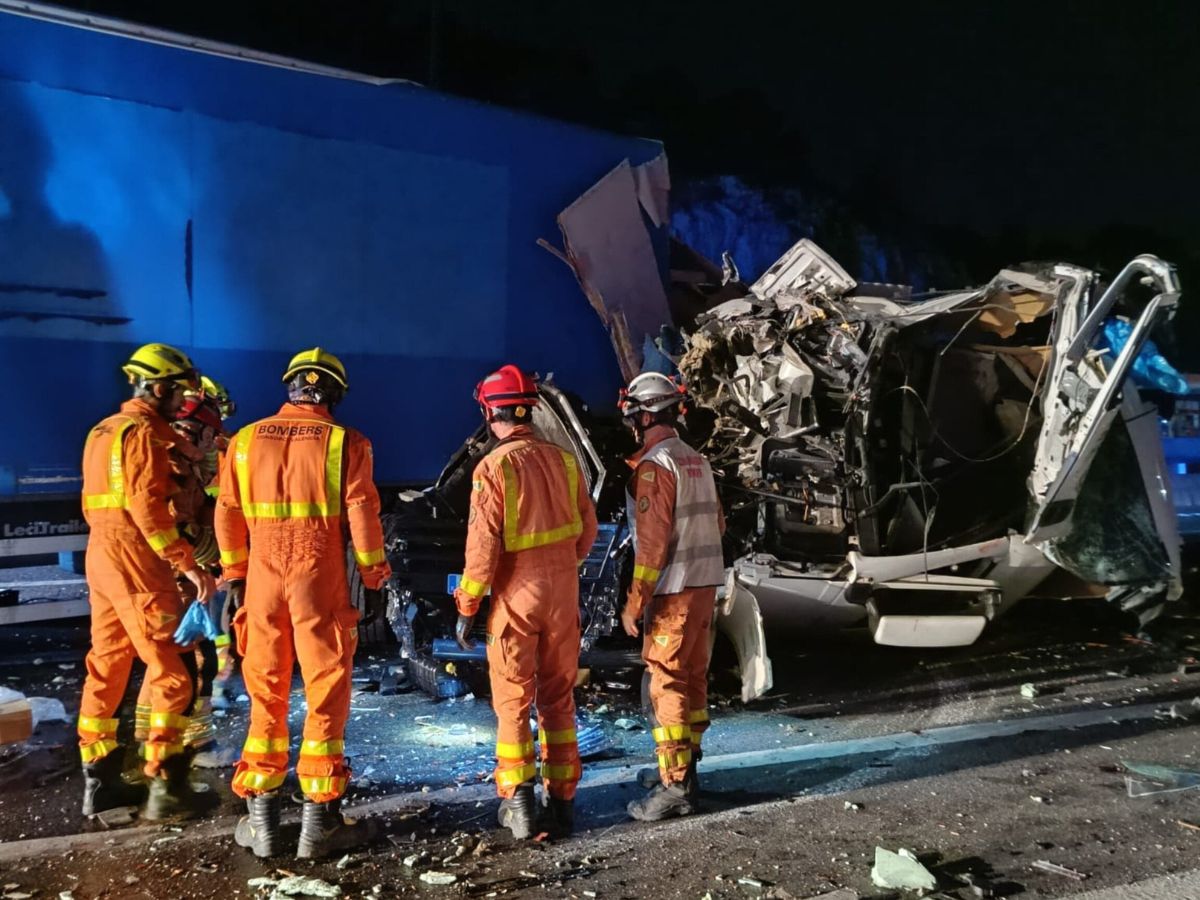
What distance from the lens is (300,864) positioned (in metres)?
3.10

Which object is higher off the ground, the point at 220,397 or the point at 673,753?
the point at 220,397

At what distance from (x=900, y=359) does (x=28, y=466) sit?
15.7 ft

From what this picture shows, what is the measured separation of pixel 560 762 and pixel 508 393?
1.33m

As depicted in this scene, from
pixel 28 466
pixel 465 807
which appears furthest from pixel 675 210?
pixel 465 807

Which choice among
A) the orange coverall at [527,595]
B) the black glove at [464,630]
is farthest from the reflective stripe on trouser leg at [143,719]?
the orange coverall at [527,595]

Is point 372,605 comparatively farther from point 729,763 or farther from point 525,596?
point 729,763

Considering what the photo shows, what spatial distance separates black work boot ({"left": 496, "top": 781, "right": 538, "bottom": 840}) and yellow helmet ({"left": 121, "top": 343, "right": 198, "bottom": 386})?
2081 mm

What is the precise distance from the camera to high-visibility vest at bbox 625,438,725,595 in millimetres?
3666

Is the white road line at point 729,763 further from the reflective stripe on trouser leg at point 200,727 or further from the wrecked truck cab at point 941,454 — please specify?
the reflective stripe on trouser leg at point 200,727

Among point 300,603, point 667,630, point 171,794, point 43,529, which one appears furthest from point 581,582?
point 43,529

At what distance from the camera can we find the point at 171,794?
3.61 m

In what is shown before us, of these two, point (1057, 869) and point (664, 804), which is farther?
point (664, 804)

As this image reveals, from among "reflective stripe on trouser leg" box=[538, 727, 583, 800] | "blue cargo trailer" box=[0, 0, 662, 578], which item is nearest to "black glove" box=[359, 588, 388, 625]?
"reflective stripe on trouser leg" box=[538, 727, 583, 800]

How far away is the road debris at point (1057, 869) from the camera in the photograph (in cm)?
304
